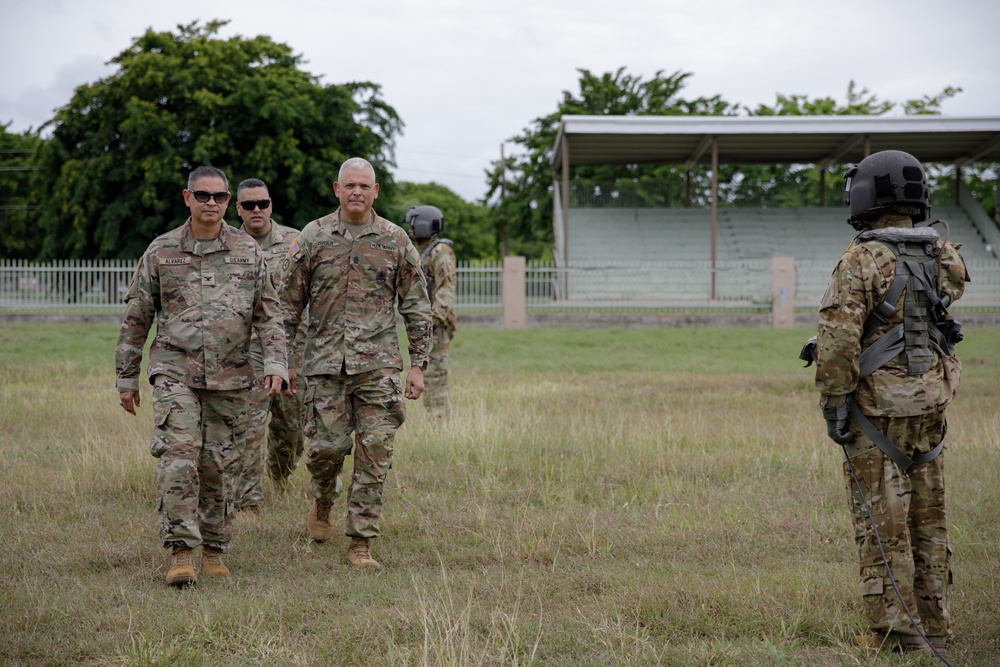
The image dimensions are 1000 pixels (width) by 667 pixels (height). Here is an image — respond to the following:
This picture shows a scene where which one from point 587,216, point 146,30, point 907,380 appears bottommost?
point 907,380

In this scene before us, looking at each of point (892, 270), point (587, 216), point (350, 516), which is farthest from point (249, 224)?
point (587, 216)

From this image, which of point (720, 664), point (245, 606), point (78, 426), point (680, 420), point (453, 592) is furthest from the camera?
point (680, 420)

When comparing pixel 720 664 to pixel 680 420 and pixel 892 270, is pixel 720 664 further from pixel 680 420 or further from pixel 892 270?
pixel 680 420

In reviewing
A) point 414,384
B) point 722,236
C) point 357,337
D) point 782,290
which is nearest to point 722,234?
point 722,236

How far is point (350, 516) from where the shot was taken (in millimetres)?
5652

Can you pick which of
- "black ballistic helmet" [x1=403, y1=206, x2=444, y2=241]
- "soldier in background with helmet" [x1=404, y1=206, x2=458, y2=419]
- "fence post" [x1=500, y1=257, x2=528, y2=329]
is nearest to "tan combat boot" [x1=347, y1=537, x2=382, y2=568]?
"soldier in background with helmet" [x1=404, y1=206, x2=458, y2=419]

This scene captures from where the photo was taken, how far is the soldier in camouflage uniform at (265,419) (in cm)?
597

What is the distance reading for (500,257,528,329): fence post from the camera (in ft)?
86.8

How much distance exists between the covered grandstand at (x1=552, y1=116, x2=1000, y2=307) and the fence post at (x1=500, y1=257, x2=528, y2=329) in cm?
180

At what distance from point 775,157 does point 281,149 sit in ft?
60.9

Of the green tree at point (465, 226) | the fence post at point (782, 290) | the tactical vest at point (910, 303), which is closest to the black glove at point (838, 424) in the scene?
the tactical vest at point (910, 303)

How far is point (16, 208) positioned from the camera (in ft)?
161

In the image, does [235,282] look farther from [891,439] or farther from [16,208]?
[16,208]

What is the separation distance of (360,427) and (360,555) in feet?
2.35
